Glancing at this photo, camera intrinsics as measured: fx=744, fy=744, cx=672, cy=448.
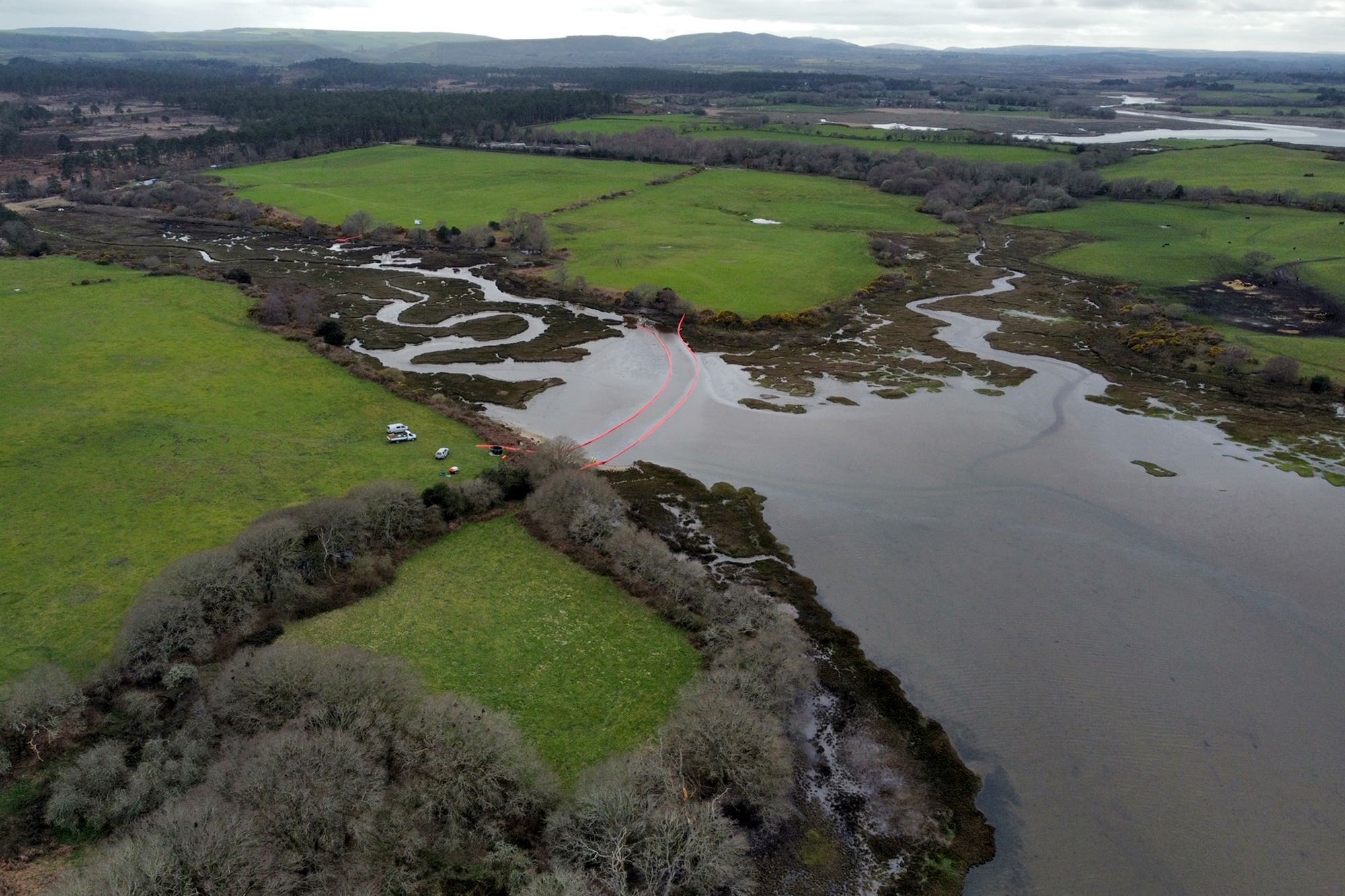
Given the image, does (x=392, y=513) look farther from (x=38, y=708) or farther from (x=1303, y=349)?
(x=1303, y=349)

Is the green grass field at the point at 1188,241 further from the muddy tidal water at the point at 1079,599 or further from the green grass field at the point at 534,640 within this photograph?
the green grass field at the point at 534,640

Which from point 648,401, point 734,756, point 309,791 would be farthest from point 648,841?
point 648,401

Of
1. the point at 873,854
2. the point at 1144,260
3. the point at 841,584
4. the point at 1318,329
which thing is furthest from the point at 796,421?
the point at 1144,260

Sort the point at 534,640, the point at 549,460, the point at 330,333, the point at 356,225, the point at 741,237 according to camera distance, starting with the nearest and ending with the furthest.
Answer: the point at 534,640, the point at 549,460, the point at 330,333, the point at 741,237, the point at 356,225

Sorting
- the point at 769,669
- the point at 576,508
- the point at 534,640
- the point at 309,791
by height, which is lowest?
the point at 534,640

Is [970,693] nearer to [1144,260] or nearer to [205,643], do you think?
[205,643]

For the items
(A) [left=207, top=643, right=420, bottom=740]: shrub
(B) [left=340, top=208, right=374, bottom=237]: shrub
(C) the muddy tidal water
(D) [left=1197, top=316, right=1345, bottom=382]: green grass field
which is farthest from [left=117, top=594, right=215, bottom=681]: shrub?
(B) [left=340, top=208, right=374, bottom=237]: shrub

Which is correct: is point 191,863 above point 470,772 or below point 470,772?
above
